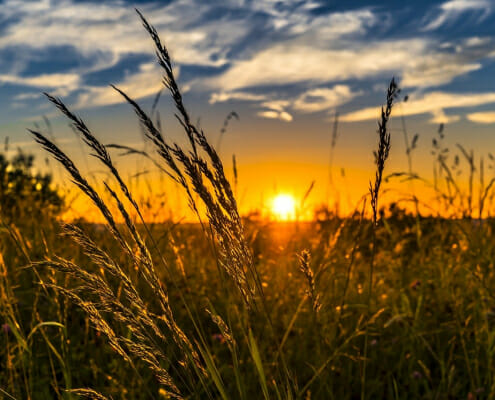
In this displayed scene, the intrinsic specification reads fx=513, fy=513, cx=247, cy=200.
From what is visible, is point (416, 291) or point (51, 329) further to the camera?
point (416, 291)

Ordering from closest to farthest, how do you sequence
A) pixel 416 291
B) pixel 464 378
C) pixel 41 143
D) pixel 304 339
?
pixel 41 143 → pixel 464 378 → pixel 304 339 → pixel 416 291

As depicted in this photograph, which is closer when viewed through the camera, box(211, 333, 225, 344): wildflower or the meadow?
the meadow

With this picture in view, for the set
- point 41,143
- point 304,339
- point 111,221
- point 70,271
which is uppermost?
point 41,143

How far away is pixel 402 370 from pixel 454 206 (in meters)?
1.17

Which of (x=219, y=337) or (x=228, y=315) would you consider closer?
(x=228, y=315)

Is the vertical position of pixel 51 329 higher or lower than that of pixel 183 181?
lower

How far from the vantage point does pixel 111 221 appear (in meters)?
1.19

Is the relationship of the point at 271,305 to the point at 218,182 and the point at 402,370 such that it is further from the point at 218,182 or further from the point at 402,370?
the point at 218,182

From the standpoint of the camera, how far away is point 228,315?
1.58 m

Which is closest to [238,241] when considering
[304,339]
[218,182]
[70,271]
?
[218,182]

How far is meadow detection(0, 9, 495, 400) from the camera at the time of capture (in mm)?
1206

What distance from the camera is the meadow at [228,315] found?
3.96 ft

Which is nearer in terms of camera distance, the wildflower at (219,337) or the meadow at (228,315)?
the meadow at (228,315)

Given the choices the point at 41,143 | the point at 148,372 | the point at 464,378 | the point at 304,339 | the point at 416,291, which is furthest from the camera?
the point at 416,291
